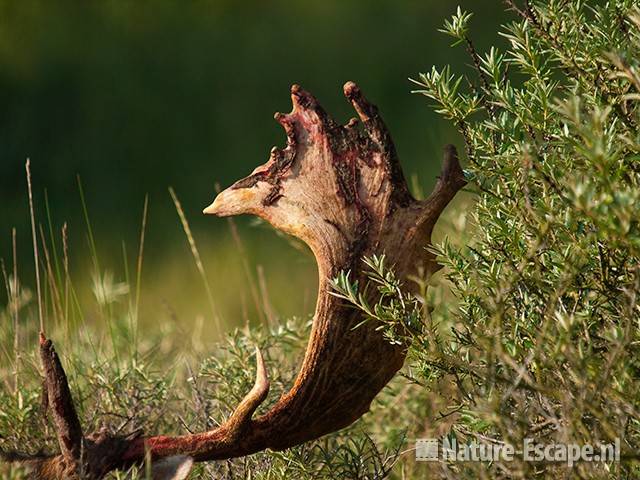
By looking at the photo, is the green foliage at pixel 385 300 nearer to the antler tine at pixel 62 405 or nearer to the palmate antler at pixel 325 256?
the palmate antler at pixel 325 256

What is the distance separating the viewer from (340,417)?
172cm

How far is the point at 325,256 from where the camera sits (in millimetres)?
1671

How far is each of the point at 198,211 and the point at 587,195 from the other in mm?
3602

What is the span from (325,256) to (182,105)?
12.0 feet

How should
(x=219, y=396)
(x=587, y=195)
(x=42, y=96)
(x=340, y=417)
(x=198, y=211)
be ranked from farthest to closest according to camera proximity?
(x=42, y=96)
(x=198, y=211)
(x=219, y=396)
(x=340, y=417)
(x=587, y=195)

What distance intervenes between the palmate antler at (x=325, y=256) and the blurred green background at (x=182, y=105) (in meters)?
2.54

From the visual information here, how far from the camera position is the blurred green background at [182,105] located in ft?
14.9

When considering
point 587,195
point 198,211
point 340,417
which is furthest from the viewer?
point 198,211

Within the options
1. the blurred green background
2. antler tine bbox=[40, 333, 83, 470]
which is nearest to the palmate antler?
antler tine bbox=[40, 333, 83, 470]

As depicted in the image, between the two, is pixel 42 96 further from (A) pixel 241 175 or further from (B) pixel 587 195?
(B) pixel 587 195

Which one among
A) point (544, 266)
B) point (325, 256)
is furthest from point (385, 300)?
point (544, 266)

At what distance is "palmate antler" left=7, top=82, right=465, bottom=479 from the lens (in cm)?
167

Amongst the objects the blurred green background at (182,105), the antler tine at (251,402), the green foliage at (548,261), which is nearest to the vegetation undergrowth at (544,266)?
the green foliage at (548,261)

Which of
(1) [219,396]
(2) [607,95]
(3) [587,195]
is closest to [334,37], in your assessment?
(1) [219,396]
